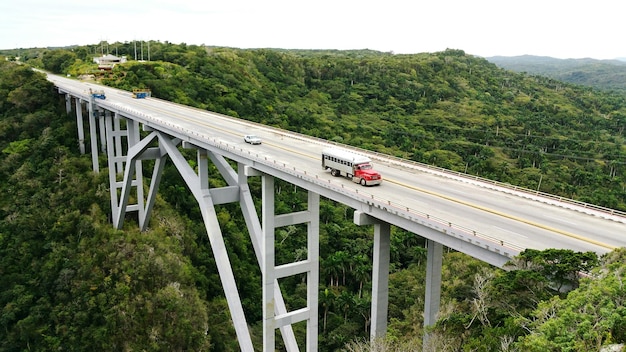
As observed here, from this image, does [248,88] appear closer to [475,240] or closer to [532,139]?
[532,139]

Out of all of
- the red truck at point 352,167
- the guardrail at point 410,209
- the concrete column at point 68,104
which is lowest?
the guardrail at point 410,209

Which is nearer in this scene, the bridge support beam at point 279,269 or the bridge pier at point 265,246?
the bridge support beam at point 279,269

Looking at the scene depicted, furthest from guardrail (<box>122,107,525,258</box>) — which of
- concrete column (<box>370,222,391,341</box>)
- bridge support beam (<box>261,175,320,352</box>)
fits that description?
bridge support beam (<box>261,175,320,352</box>)

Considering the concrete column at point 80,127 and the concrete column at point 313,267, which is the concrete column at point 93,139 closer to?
the concrete column at point 80,127

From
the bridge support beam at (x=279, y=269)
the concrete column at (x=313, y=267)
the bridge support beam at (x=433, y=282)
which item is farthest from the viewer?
the concrete column at (x=313, y=267)

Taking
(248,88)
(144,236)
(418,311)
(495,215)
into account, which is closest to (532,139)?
(248,88)

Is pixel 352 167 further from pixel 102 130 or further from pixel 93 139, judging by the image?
pixel 102 130

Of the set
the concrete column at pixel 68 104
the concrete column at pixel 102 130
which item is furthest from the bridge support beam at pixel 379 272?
the concrete column at pixel 68 104

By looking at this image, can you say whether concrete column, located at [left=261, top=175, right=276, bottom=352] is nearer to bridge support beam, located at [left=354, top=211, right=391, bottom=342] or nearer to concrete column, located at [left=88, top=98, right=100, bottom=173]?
bridge support beam, located at [left=354, top=211, right=391, bottom=342]
